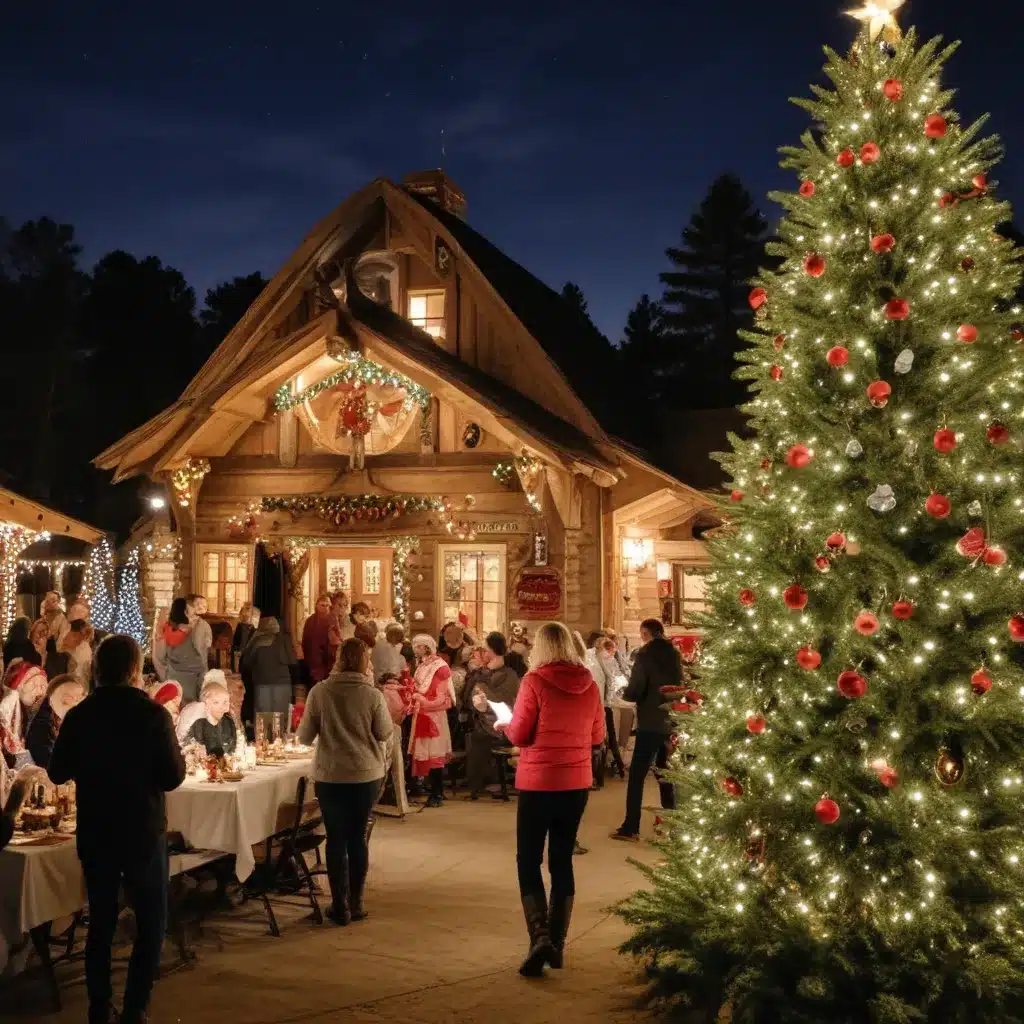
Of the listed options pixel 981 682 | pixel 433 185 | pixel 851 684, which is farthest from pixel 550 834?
pixel 433 185

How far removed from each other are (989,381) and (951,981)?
277 centimetres

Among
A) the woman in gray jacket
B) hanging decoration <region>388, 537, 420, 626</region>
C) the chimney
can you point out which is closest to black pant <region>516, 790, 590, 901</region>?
the woman in gray jacket

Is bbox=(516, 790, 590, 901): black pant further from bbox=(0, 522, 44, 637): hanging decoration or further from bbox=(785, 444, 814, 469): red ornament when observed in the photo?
bbox=(0, 522, 44, 637): hanging decoration

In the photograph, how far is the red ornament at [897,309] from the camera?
532 cm

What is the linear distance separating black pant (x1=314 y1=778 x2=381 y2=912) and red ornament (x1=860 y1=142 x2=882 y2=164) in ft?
15.4

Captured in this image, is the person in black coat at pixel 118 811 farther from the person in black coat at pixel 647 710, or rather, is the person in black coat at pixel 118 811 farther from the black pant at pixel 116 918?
the person in black coat at pixel 647 710

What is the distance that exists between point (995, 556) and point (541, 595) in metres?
10.6

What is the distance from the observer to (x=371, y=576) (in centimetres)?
1712

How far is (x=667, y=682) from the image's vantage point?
9.81 metres

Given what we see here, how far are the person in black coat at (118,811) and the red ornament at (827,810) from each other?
9.83ft

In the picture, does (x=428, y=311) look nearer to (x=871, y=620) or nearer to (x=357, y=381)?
(x=357, y=381)

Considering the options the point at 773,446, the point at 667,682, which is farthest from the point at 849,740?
the point at 667,682

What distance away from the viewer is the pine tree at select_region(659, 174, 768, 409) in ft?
126

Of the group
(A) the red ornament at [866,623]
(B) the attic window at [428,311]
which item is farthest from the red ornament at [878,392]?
(B) the attic window at [428,311]
